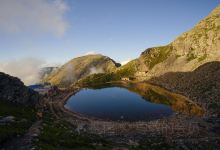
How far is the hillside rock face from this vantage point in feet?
377

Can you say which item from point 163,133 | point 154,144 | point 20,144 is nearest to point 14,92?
point 154,144

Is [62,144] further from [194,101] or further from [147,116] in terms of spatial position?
[194,101]

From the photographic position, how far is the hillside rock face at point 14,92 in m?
115

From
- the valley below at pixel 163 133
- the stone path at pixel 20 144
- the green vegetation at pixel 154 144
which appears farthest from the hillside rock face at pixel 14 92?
the green vegetation at pixel 154 144

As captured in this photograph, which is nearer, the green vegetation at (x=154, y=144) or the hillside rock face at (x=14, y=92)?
the green vegetation at (x=154, y=144)

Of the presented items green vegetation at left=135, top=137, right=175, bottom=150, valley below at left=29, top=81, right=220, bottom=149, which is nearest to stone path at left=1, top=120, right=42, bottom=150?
valley below at left=29, top=81, right=220, bottom=149

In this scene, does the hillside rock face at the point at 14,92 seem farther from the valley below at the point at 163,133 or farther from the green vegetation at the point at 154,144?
the green vegetation at the point at 154,144

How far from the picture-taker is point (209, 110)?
6176 inches

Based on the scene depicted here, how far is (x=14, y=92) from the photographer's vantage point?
121 m

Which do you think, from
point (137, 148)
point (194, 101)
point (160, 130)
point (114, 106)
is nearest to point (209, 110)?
point (194, 101)

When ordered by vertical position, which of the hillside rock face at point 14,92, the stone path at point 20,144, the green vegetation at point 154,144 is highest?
the hillside rock face at point 14,92

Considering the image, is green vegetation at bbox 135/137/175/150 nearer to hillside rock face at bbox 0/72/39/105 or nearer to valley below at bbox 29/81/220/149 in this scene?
valley below at bbox 29/81/220/149

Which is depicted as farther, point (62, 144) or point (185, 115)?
Answer: point (185, 115)

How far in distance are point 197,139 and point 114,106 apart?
10123cm
